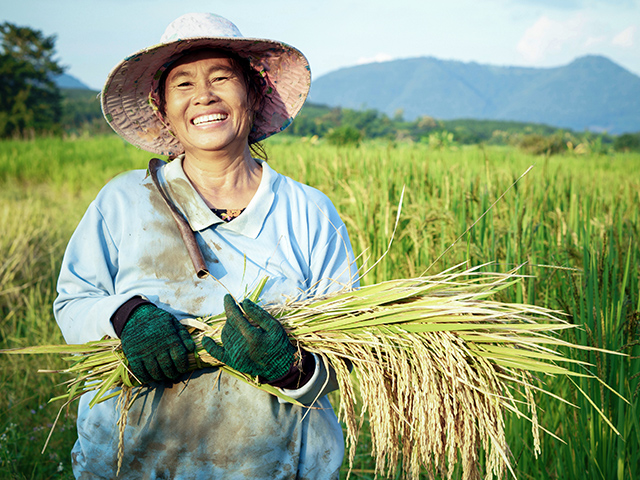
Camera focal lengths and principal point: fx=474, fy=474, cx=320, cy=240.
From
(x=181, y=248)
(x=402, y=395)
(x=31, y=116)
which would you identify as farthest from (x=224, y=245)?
(x=31, y=116)

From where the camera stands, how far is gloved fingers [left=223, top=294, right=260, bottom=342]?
1106 mm

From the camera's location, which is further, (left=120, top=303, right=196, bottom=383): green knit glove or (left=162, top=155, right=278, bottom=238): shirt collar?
(left=162, top=155, right=278, bottom=238): shirt collar

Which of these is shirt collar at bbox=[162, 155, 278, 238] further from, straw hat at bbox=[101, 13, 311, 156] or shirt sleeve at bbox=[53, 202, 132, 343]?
straw hat at bbox=[101, 13, 311, 156]

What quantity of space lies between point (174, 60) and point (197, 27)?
7.0 inches

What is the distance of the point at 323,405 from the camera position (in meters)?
1.45

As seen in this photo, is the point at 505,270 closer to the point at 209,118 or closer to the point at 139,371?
the point at 209,118

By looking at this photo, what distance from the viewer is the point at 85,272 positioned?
4.50ft

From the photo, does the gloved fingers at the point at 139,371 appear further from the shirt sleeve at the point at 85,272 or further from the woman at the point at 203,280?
the shirt sleeve at the point at 85,272

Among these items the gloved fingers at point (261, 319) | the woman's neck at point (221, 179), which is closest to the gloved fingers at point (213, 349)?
the gloved fingers at point (261, 319)

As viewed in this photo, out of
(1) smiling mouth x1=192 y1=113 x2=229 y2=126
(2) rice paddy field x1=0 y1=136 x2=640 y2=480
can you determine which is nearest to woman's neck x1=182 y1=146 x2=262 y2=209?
(1) smiling mouth x1=192 y1=113 x2=229 y2=126

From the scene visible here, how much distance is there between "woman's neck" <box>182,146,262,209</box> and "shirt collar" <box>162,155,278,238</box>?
6cm

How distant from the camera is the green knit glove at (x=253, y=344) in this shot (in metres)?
1.12

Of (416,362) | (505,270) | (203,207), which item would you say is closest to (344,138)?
(505,270)

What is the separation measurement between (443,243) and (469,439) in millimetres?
1353
